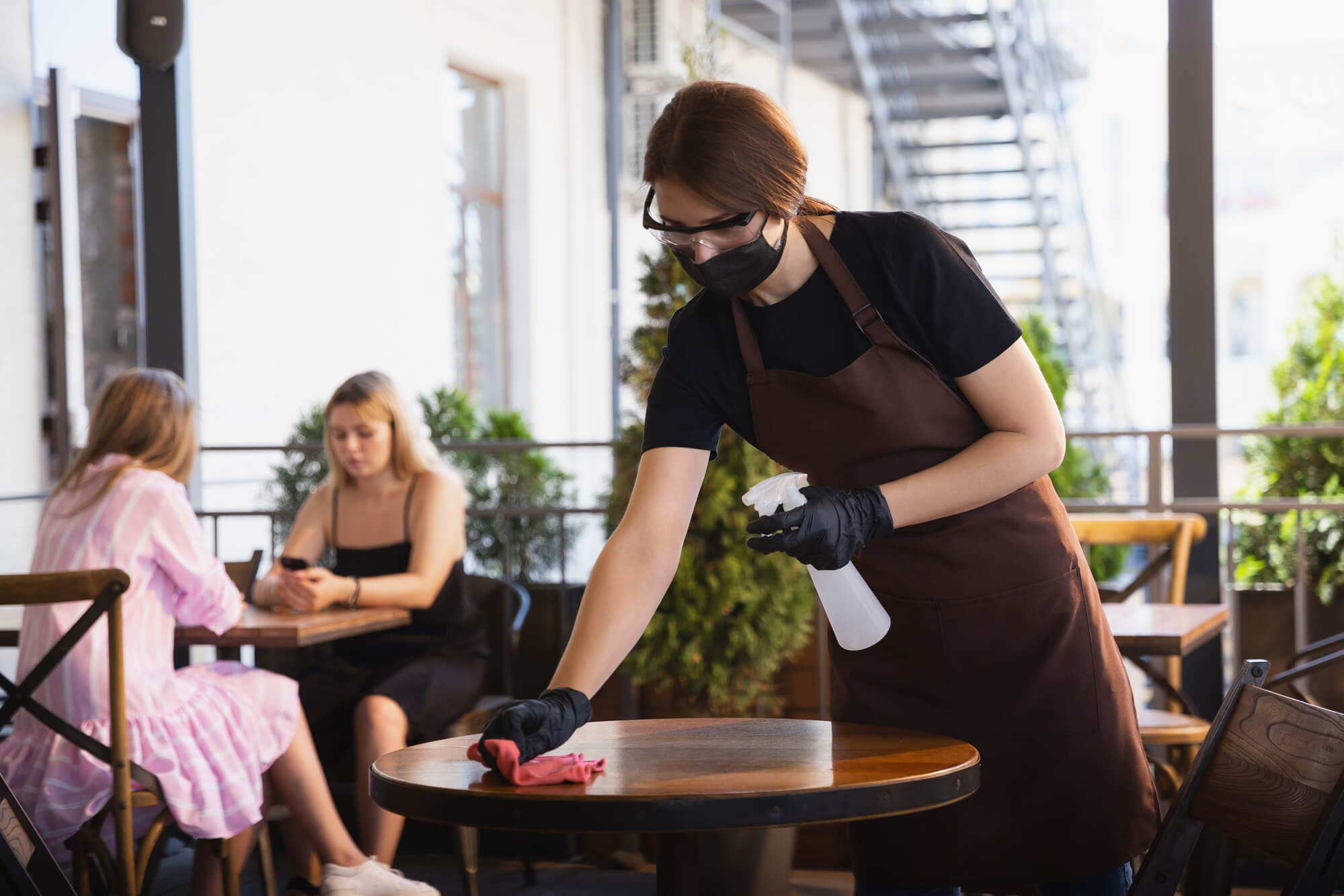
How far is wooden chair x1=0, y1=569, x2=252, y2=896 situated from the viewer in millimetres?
2039

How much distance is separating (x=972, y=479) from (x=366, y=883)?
1.64 m

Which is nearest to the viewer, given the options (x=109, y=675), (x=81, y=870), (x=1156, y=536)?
(x=109, y=675)

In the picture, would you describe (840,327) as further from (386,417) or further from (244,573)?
(244,573)

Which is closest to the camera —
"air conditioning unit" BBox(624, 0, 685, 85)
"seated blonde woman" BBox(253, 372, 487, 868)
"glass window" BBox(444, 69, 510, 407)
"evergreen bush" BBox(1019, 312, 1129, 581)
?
"seated blonde woman" BBox(253, 372, 487, 868)

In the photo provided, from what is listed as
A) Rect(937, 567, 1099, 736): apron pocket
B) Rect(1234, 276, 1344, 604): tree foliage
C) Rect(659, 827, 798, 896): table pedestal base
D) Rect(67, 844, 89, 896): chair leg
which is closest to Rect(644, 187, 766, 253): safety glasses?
Rect(937, 567, 1099, 736): apron pocket

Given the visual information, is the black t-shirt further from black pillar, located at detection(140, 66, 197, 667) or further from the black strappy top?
black pillar, located at detection(140, 66, 197, 667)

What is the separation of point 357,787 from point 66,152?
2.33m

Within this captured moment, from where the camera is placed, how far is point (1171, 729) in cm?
287

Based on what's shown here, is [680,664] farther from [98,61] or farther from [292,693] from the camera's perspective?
[98,61]

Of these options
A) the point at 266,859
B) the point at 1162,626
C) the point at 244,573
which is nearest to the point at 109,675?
the point at 266,859

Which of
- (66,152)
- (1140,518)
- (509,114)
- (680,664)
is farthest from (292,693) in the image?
(509,114)

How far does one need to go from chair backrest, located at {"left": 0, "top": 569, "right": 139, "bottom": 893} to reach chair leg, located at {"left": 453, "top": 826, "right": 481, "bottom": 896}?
80 cm

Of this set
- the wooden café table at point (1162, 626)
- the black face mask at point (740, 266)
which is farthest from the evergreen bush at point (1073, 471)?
the black face mask at point (740, 266)

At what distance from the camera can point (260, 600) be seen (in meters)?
3.06
